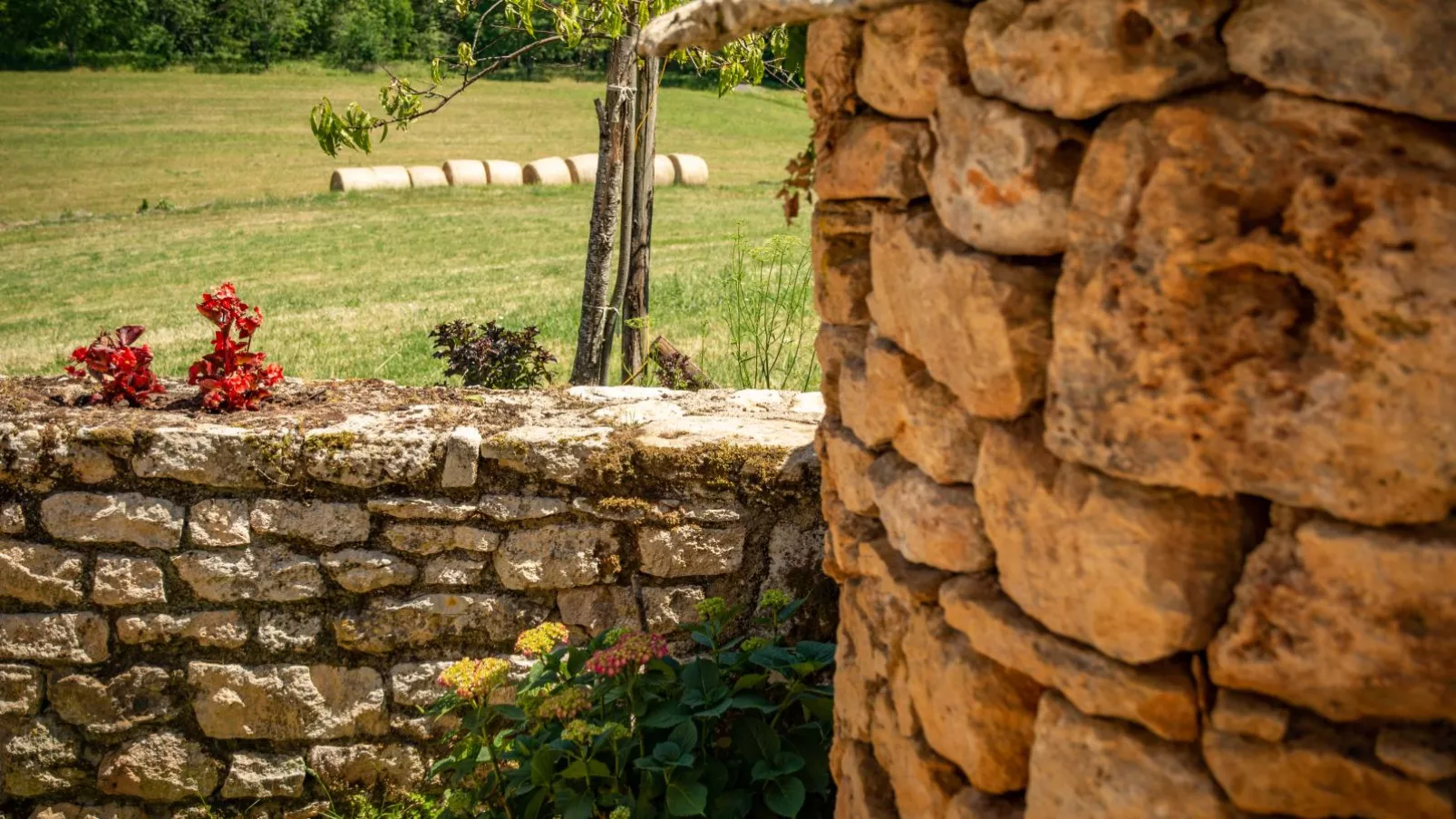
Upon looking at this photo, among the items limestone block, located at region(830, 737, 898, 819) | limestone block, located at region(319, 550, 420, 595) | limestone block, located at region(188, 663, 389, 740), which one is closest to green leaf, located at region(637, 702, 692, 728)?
limestone block, located at region(830, 737, 898, 819)

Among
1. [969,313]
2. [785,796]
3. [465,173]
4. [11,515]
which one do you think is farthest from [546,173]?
[969,313]

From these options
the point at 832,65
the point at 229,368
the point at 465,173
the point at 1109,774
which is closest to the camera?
the point at 1109,774

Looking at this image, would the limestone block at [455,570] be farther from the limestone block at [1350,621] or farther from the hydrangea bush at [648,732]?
the limestone block at [1350,621]

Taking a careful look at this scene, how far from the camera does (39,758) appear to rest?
339 cm

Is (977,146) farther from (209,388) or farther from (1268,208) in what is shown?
(209,388)

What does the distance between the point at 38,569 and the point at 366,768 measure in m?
1.04

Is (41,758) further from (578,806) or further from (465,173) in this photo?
(465,173)

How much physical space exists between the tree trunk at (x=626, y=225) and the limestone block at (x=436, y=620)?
2.43 m

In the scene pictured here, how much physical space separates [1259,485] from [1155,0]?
1.68ft

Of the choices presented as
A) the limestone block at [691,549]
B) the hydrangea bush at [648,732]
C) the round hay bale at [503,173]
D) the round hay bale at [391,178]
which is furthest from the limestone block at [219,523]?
the round hay bale at [503,173]

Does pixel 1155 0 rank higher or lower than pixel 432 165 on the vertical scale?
higher

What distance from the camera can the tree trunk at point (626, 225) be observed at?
17.7ft

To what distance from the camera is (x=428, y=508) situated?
10.4 feet

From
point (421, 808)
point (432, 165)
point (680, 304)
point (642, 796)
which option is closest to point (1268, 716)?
point (642, 796)
